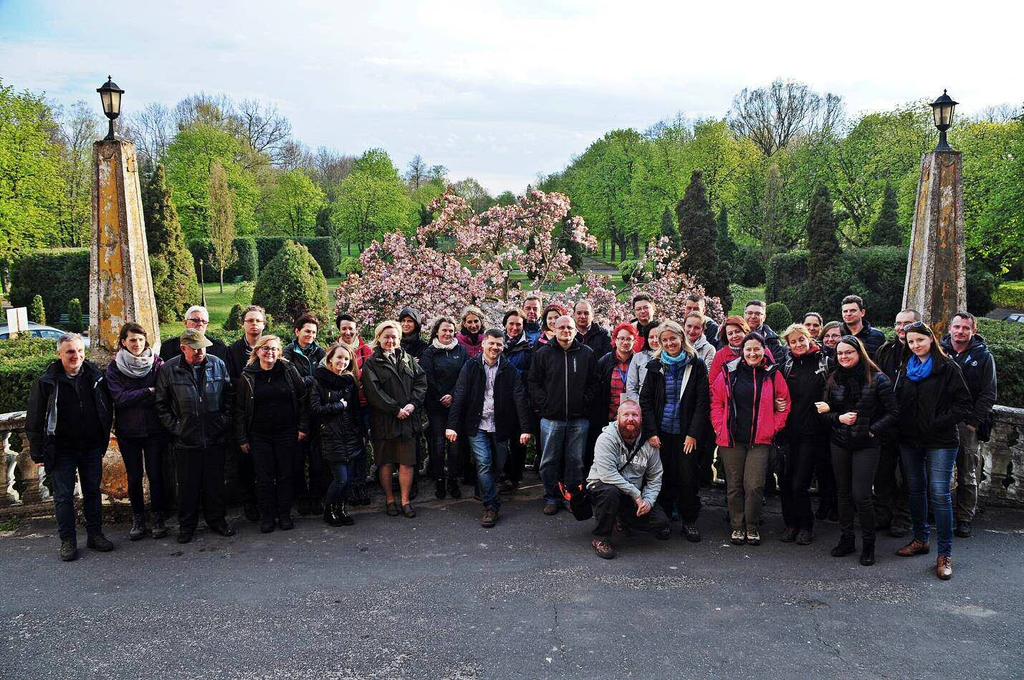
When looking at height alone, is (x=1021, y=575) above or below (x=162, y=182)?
below

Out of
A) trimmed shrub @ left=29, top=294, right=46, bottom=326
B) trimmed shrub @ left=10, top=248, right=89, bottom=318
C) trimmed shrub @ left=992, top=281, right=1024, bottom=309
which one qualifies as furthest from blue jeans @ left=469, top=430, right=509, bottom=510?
trimmed shrub @ left=992, top=281, right=1024, bottom=309

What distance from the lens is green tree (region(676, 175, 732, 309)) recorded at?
2945 cm

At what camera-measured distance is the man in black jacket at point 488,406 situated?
7066mm

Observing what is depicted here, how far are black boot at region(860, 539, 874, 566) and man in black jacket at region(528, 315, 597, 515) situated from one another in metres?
2.48

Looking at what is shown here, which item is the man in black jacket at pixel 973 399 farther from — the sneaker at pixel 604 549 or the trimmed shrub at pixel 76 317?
the trimmed shrub at pixel 76 317

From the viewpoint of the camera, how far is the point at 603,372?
7055 millimetres

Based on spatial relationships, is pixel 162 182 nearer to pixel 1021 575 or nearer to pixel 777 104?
pixel 1021 575

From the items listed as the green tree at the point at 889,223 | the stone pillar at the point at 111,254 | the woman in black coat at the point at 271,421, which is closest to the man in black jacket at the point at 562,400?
the woman in black coat at the point at 271,421

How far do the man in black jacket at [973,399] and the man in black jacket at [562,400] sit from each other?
3212mm

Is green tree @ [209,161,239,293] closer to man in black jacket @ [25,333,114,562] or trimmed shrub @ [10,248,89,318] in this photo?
trimmed shrub @ [10,248,89,318]

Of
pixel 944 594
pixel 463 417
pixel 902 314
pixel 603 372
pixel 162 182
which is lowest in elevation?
pixel 944 594

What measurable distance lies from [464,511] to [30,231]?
2860 centimetres

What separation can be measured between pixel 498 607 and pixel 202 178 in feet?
149

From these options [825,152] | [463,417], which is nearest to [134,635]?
[463,417]
